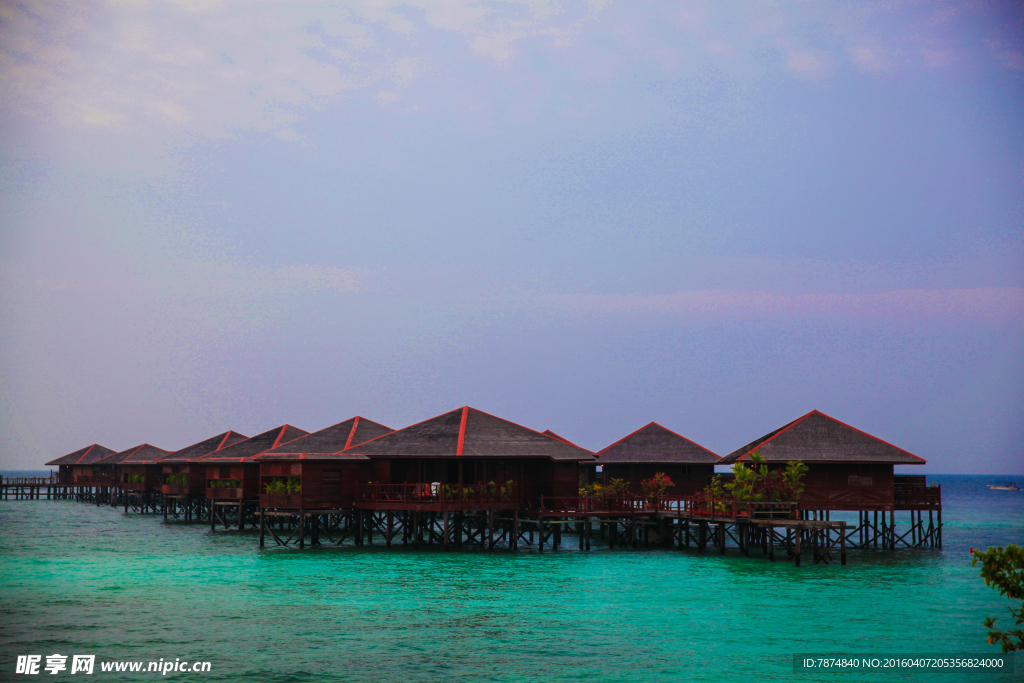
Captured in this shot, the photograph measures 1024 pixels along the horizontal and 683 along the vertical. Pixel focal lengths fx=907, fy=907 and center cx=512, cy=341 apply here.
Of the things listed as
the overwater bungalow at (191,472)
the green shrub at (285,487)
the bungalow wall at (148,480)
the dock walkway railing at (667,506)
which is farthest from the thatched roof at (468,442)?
the bungalow wall at (148,480)

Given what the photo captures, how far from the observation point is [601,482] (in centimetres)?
5675

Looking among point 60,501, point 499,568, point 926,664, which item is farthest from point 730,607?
point 60,501

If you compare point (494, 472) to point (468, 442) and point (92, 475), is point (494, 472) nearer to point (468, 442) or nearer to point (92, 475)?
point (468, 442)

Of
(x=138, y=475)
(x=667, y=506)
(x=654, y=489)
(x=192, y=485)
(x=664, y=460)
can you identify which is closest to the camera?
(x=667, y=506)

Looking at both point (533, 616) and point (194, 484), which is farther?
point (194, 484)

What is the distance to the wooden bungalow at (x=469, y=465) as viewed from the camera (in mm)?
38938

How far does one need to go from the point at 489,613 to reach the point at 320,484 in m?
17.6

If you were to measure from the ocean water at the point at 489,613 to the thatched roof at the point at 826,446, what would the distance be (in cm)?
451

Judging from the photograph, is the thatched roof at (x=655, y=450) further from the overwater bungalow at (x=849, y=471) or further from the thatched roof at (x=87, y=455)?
the thatched roof at (x=87, y=455)

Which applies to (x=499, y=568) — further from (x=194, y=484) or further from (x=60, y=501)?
(x=60, y=501)

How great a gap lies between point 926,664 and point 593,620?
831 cm

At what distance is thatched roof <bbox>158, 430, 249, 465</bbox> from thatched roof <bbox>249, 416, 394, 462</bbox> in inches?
739

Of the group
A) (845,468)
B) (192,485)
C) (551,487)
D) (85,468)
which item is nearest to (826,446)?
(845,468)

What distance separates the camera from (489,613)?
2548 centimetres
